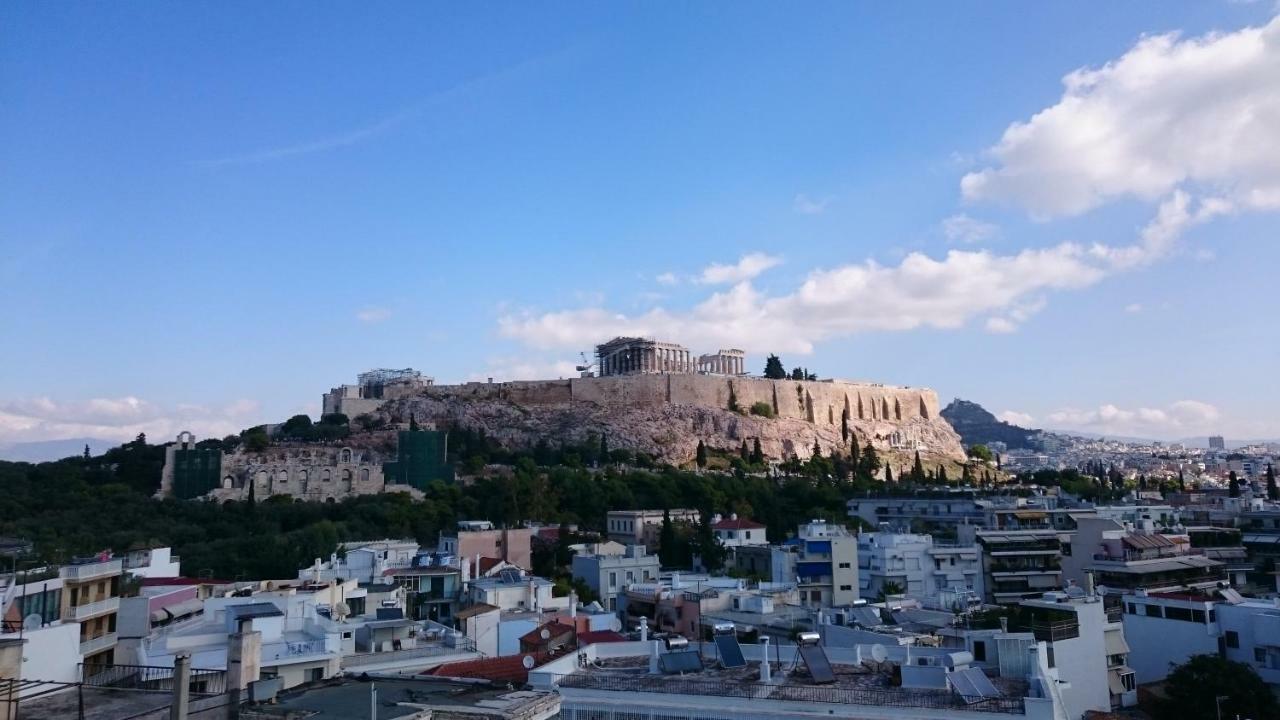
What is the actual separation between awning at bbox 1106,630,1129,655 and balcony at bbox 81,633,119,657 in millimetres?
17044

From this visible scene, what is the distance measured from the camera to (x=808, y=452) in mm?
79938

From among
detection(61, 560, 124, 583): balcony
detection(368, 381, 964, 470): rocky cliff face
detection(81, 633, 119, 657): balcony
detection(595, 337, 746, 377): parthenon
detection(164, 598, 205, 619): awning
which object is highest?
detection(595, 337, 746, 377): parthenon

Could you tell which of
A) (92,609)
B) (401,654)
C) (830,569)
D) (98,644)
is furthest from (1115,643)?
(92,609)

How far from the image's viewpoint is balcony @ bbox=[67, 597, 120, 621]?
14.5 metres

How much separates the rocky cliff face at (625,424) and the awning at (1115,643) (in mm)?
50613

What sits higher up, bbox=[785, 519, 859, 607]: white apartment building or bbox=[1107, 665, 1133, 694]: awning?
bbox=[785, 519, 859, 607]: white apartment building

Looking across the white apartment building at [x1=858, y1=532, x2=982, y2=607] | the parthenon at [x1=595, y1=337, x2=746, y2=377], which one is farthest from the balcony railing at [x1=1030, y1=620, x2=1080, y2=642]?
the parthenon at [x1=595, y1=337, x2=746, y2=377]

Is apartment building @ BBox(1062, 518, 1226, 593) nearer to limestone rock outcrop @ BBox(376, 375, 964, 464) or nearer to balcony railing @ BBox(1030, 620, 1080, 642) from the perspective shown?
balcony railing @ BBox(1030, 620, 1080, 642)

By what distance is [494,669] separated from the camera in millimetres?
12984

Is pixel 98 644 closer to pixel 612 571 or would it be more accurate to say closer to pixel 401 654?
A: pixel 401 654

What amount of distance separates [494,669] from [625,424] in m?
61.5

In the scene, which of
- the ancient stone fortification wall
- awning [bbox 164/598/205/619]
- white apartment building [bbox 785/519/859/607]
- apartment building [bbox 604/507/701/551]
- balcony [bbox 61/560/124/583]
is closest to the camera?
balcony [bbox 61/560/124/583]

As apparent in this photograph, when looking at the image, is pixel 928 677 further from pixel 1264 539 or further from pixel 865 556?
pixel 1264 539

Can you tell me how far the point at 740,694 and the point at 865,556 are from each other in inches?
780
